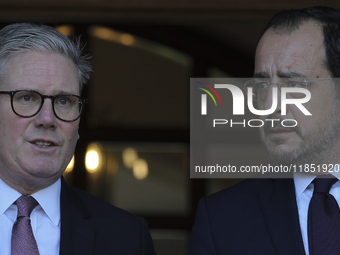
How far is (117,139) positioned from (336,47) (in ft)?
12.4

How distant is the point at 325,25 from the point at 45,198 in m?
1.53

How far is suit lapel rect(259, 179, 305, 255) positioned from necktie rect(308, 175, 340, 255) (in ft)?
0.19

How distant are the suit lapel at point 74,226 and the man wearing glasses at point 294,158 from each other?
18.9 inches

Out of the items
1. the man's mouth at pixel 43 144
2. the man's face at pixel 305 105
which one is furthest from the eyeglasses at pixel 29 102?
the man's face at pixel 305 105

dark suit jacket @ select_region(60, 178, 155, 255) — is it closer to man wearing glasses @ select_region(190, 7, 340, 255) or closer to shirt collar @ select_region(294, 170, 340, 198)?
man wearing glasses @ select_region(190, 7, 340, 255)

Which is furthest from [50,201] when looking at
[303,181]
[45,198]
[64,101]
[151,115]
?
[151,115]

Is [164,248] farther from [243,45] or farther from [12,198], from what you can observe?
[12,198]

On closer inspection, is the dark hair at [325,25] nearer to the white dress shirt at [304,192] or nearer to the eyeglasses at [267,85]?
the eyeglasses at [267,85]

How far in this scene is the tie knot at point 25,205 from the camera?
6.71ft

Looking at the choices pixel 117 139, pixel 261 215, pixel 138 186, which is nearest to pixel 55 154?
pixel 261 215

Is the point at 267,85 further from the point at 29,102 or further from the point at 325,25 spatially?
the point at 29,102

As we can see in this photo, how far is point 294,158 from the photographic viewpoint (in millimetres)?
2086

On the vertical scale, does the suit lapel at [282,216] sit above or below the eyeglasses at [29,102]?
below

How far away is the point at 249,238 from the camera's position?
2.12 meters
